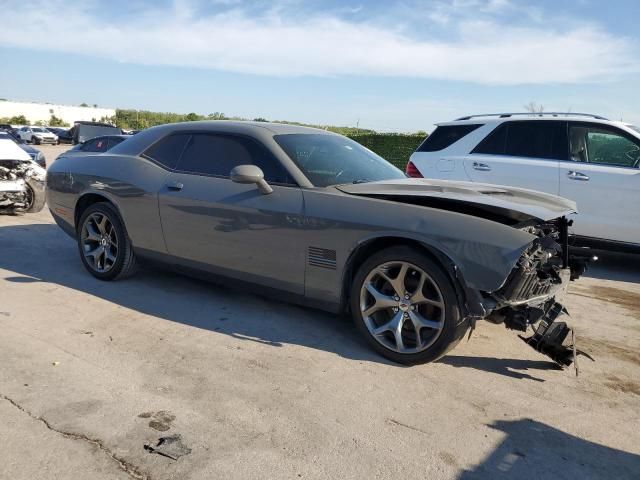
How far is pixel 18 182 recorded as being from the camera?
8.62 m

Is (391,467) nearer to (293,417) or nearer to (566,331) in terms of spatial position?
(293,417)

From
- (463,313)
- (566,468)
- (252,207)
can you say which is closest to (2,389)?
(252,207)

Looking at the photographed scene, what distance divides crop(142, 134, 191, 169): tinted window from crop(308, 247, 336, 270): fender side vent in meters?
1.73

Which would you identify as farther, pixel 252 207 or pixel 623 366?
pixel 252 207

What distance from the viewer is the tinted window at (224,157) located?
4.32 m

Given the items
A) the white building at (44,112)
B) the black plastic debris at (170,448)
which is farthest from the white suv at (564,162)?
the white building at (44,112)

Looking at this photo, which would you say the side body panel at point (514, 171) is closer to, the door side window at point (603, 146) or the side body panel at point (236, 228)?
the door side window at point (603, 146)

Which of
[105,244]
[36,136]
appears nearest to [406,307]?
[105,244]

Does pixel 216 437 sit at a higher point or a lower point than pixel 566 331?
lower

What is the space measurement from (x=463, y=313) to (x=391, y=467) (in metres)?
1.24

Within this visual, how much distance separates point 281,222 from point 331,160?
0.80 metres

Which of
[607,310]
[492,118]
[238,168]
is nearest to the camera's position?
[238,168]

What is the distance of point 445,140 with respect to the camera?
7793 mm

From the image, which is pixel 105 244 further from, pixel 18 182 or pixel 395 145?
pixel 395 145
